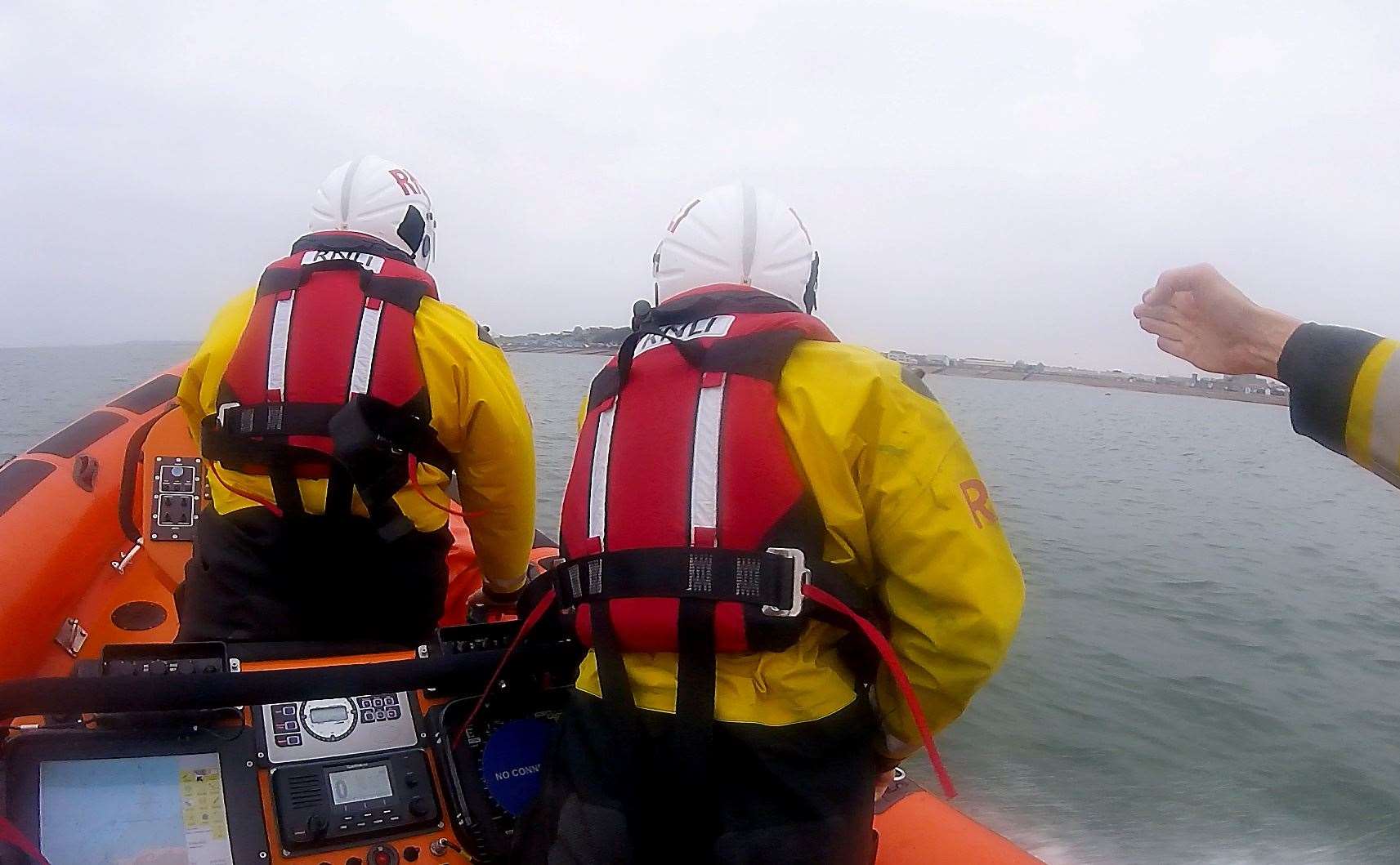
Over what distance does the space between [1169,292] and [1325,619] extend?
7484 millimetres

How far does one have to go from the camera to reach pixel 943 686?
1.56 metres

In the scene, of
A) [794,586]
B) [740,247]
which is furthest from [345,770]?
[740,247]

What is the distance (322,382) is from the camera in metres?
2.15

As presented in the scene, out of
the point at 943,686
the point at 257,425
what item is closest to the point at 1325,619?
the point at 943,686

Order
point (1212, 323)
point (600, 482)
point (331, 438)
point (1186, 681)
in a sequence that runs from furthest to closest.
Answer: point (1186, 681)
point (331, 438)
point (600, 482)
point (1212, 323)

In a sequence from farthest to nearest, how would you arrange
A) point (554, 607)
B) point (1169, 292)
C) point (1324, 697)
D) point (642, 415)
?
point (1324, 697)
point (554, 607)
point (642, 415)
point (1169, 292)

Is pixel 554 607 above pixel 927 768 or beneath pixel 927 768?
above

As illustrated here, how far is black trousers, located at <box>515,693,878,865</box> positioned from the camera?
1.39 m

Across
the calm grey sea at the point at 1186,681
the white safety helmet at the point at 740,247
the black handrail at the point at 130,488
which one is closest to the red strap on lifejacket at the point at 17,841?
the white safety helmet at the point at 740,247

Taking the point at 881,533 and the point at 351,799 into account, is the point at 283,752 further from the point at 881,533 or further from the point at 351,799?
the point at 881,533

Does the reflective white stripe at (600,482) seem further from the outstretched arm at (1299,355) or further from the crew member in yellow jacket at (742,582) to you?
the outstretched arm at (1299,355)

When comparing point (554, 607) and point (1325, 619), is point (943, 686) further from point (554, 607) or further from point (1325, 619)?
point (1325, 619)

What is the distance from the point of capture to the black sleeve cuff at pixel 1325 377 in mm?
977

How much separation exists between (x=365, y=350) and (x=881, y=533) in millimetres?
1322
